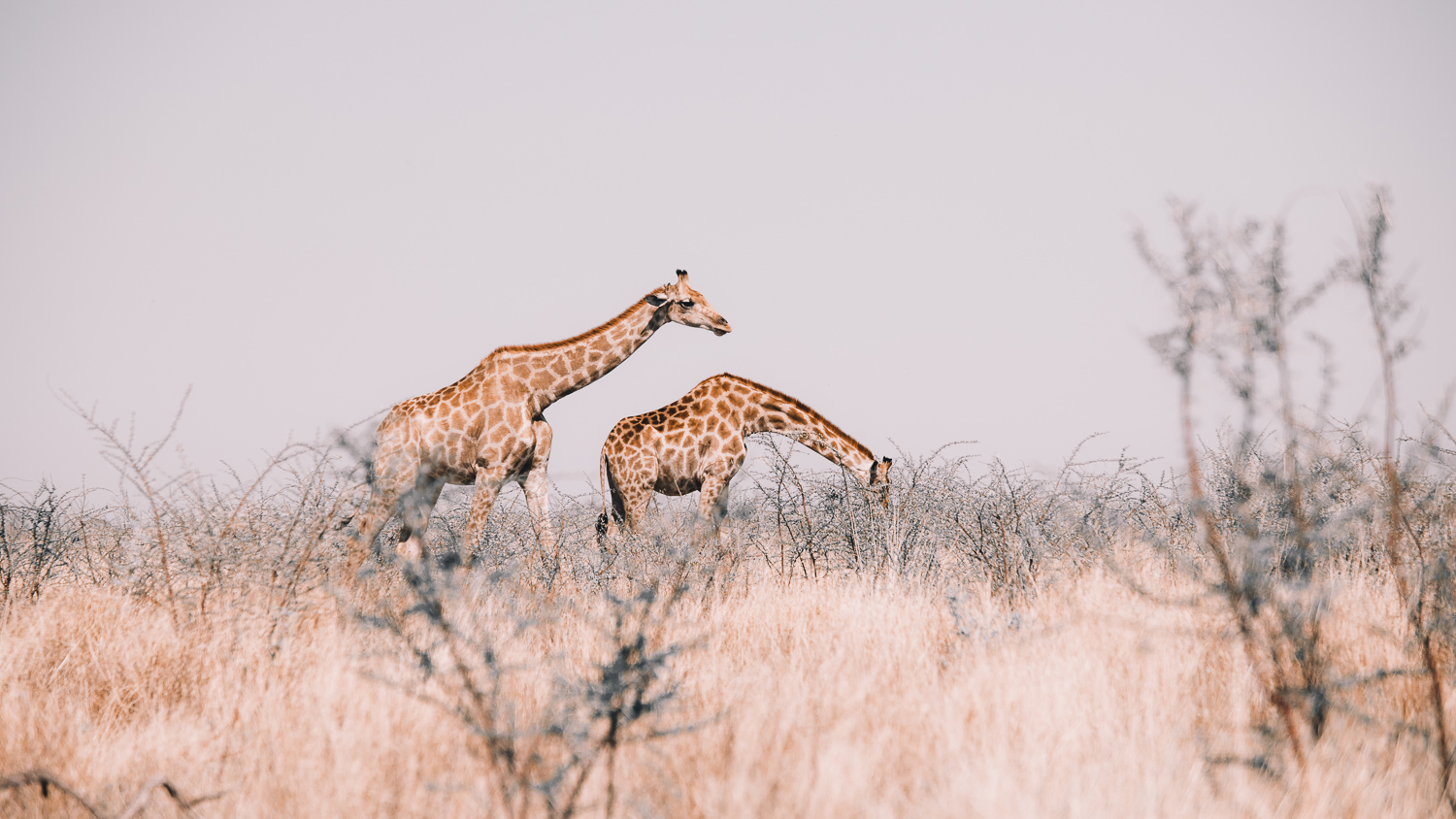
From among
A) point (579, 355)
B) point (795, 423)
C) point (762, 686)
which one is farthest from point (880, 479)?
point (762, 686)

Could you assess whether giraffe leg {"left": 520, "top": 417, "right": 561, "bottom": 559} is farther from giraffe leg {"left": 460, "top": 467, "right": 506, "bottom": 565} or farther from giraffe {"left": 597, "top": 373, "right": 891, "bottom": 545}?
giraffe {"left": 597, "top": 373, "right": 891, "bottom": 545}

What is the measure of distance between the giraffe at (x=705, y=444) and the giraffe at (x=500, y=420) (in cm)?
99

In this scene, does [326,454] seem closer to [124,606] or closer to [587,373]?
[124,606]

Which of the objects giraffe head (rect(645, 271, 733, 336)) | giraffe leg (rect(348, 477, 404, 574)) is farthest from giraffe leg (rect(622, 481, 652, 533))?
giraffe leg (rect(348, 477, 404, 574))

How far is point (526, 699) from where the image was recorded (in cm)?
353

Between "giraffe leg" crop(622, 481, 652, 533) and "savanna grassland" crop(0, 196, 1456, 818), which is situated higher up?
"giraffe leg" crop(622, 481, 652, 533)

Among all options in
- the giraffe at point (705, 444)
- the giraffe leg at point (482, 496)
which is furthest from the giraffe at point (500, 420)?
the giraffe at point (705, 444)

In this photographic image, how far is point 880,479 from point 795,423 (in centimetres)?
122

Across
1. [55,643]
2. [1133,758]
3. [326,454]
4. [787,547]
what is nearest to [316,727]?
[326,454]

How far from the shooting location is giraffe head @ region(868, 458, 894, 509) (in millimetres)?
7535

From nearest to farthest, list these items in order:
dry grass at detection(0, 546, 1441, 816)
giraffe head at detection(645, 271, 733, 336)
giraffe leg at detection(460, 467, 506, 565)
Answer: dry grass at detection(0, 546, 1441, 816)
giraffe leg at detection(460, 467, 506, 565)
giraffe head at detection(645, 271, 733, 336)

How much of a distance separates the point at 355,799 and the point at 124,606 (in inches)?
139

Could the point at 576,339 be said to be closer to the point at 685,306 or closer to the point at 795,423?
the point at 685,306

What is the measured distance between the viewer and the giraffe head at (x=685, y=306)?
766cm
